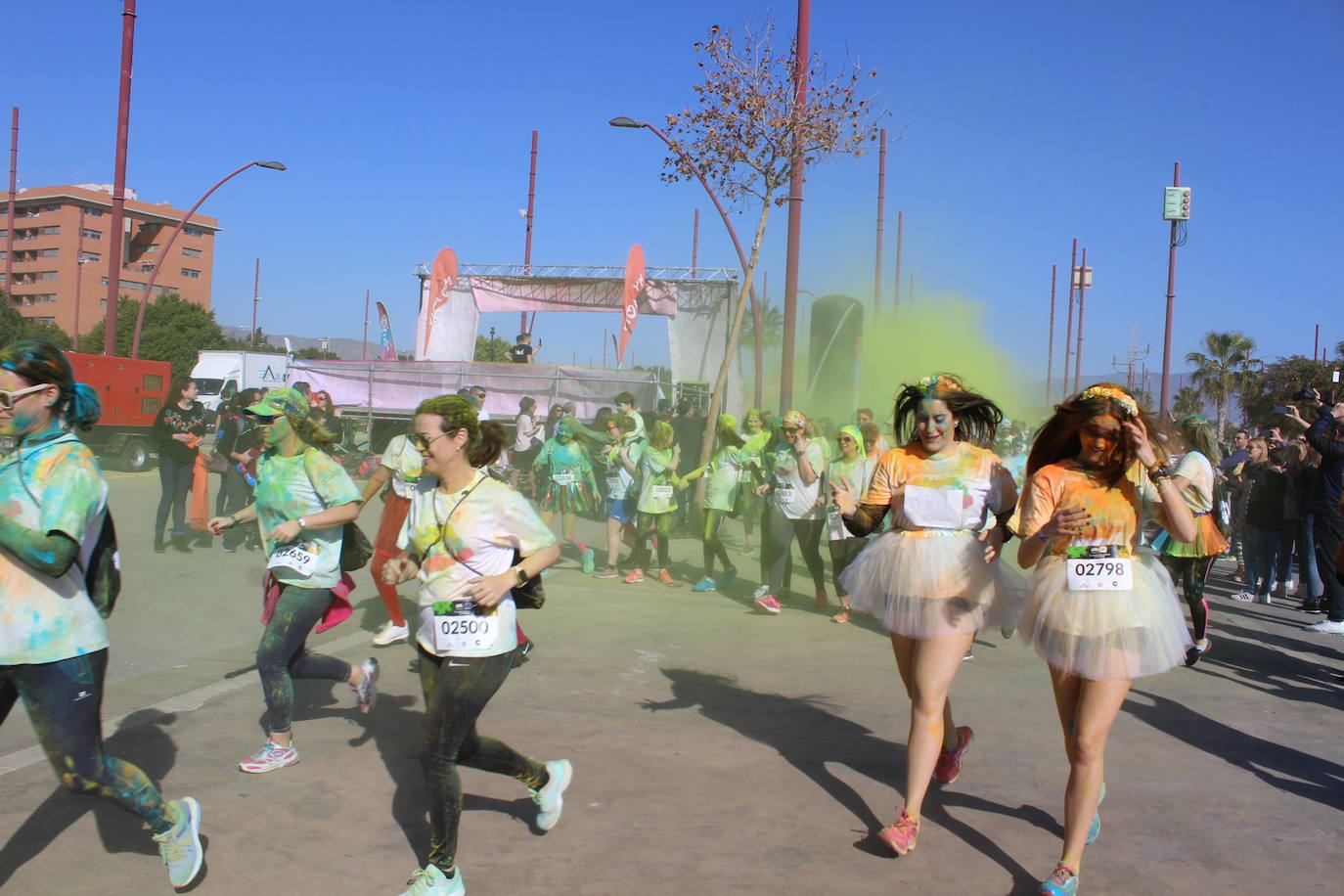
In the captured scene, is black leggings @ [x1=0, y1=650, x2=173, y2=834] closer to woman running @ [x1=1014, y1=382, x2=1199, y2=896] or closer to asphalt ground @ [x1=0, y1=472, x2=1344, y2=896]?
asphalt ground @ [x1=0, y1=472, x2=1344, y2=896]

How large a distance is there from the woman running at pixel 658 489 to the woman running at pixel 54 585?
7.63 m

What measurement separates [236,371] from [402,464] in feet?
96.8

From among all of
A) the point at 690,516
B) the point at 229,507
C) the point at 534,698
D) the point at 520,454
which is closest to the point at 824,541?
the point at 690,516

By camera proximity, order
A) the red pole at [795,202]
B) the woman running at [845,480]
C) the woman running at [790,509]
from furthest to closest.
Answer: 1. the red pole at [795,202]
2. the woman running at [790,509]
3. the woman running at [845,480]

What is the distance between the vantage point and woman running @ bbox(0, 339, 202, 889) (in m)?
3.22

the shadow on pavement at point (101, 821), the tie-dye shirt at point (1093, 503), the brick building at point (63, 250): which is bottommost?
the shadow on pavement at point (101, 821)

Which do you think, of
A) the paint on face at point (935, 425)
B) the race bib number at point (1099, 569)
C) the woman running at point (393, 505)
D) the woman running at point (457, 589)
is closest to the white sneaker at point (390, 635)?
the woman running at point (393, 505)

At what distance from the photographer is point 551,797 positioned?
414 cm

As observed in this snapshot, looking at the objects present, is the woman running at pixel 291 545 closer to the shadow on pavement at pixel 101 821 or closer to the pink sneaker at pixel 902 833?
the shadow on pavement at pixel 101 821

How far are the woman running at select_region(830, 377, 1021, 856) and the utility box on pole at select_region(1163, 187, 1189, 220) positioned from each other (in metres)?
25.0

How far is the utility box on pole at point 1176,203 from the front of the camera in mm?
26297

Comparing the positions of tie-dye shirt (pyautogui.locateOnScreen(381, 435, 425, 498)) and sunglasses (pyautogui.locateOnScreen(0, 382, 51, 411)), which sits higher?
sunglasses (pyautogui.locateOnScreen(0, 382, 51, 411))

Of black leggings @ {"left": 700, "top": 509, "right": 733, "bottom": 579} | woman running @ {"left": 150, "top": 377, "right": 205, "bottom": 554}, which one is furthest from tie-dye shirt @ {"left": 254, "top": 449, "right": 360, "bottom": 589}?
woman running @ {"left": 150, "top": 377, "right": 205, "bottom": 554}

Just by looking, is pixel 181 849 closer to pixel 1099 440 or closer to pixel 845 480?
pixel 1099 440
